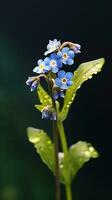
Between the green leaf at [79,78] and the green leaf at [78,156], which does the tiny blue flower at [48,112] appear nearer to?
the green leaf at [79,78]

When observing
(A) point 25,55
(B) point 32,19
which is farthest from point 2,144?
(B) point 32,19

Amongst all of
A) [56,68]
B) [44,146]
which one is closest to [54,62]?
[56,68]

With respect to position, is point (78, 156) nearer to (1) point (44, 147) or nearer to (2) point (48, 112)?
(1) point (44, 147)

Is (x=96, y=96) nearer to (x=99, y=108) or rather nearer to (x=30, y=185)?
(x=99, y=108)

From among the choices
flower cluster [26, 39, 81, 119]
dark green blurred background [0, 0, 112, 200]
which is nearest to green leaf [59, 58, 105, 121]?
flower cluster [26, 39, 81, 119]

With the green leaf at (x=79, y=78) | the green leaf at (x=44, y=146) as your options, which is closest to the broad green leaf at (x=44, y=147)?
the green leaf at (x=44, y=146)

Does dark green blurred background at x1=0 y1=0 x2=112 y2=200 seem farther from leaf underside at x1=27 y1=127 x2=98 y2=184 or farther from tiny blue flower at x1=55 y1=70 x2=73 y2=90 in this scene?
tiny blue flower at x1=55 y1=70 x2=73 y2=90
